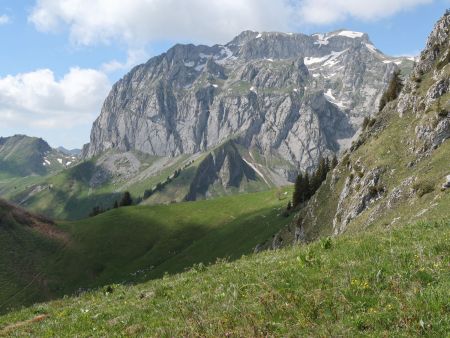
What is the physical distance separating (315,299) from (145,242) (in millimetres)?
116265

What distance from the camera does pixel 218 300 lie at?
48.3 ft

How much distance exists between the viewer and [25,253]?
96.9m

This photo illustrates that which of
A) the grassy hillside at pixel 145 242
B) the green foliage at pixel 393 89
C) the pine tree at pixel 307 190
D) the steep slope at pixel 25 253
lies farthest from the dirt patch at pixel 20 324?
the pine tree at pixel 307 190

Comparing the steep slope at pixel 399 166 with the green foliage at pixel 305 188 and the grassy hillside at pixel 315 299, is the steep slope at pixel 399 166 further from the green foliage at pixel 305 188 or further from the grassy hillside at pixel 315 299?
the green foliage at pixel 305 188

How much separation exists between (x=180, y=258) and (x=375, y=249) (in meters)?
92.9

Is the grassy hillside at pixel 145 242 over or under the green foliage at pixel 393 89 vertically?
under

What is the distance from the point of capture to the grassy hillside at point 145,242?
96000 millimetres

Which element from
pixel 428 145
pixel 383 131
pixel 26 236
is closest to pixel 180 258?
pixel 26 236

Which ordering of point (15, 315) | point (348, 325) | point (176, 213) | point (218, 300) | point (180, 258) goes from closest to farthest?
1. point (348, 325)
2. point (218, 300)
3. point (15, 315)
4. point (180, 258)
5. point (176, 213)

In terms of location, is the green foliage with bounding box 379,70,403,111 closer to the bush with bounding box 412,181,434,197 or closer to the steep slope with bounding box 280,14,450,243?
the steep slope with bounding box 280,14,450,243

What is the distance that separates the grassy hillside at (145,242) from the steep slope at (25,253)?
279mm

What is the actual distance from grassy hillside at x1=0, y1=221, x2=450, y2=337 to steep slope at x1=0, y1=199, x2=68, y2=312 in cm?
7129

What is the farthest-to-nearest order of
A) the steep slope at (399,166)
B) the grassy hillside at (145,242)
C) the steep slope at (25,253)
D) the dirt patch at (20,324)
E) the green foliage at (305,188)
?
the green foliage at (305,188) < the grassy hillside at (145,242) < the steep slope at (25,253) < the steep slope at (399,166) < the dirt patch at (20,324)

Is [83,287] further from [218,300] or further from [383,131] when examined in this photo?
[218,300]
